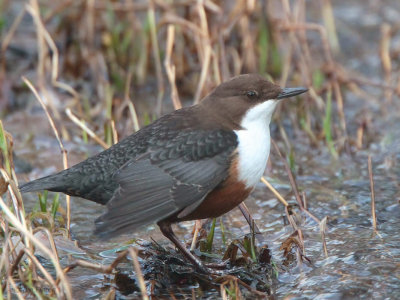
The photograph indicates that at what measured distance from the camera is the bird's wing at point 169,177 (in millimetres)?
3547

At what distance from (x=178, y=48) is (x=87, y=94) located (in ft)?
3.09

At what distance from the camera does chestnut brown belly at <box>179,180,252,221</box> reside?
378 cm

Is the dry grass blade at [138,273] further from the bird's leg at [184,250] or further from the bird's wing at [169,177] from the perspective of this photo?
the bird's leg at [184,250]

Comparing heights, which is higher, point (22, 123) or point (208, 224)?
point (22, 123)

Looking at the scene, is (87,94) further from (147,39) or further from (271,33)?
(271,33)

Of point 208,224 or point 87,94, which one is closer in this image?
point 208,224

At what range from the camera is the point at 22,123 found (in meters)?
6.45

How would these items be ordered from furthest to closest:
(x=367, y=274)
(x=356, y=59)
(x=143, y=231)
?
(x=356, y=59), (x=143, y=231), (x=367, y=274)

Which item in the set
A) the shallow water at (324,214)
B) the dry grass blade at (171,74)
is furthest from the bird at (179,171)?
the dry grass blade at (171,74)

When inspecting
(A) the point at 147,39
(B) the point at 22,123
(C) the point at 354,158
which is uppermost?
(A) the point at 147,39

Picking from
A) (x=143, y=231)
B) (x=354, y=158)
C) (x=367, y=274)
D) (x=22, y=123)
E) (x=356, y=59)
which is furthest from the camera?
(x=356, y=59)

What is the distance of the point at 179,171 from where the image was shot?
382 cm

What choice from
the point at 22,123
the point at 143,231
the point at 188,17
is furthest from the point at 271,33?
the point at 143,231

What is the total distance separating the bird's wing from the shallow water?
0.45 m
